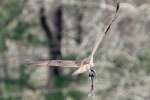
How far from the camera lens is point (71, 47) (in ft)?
16.8

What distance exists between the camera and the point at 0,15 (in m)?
5.43

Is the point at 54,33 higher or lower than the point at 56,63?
higher

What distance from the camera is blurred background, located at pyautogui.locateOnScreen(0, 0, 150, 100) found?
3754 mm

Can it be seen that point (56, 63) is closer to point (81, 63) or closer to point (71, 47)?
point (81, 63)

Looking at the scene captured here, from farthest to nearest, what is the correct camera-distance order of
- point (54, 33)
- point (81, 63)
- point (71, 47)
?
point (54, 33) → point (71, 47) → point (81, 63)

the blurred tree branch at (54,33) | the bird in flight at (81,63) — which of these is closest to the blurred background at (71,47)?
the blurred tree branch at (54,33)

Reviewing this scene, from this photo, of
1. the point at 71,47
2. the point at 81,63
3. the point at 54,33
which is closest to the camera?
the point at 81,63

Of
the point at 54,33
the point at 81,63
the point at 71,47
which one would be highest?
the point at 54,33

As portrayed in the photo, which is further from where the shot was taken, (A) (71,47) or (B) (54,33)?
(B) (54,33)

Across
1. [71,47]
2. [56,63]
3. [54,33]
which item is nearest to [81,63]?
[56,63]

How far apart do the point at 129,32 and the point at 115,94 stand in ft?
1.80

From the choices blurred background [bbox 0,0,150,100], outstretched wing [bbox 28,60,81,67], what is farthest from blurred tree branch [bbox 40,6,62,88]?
outstretched wing [bbox 28,60,81,67]

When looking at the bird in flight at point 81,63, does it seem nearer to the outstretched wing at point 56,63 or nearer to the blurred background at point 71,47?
the outstretched wing at point 56,63

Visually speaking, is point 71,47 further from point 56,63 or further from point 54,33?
point 56,63
